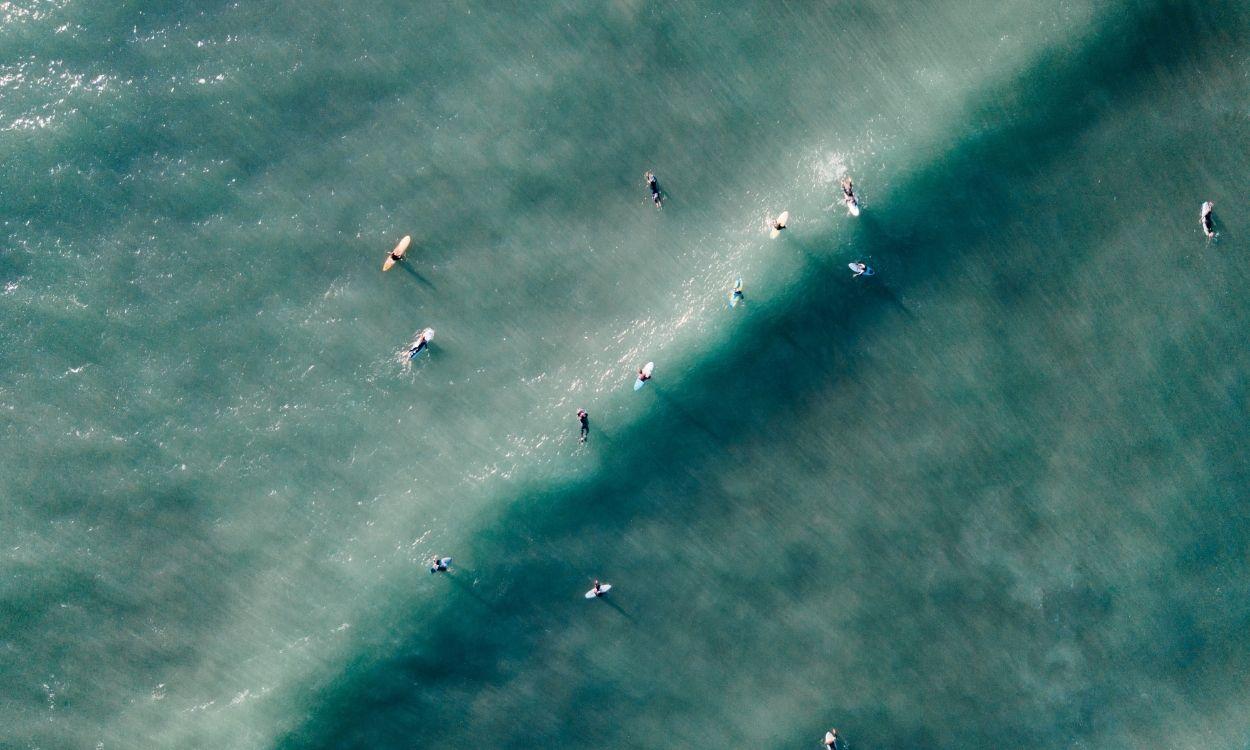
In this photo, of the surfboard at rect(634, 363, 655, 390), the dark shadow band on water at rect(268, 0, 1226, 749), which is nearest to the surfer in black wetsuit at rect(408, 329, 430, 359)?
the dark shadow band on water at rect(268, 0, 1226, 749)

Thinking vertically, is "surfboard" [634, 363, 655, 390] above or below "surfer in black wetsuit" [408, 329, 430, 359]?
below

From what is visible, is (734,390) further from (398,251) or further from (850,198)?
(398,251)

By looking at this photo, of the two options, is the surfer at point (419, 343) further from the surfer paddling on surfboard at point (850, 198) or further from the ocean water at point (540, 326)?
the surfer paddling on surfboard at point (850, 198)

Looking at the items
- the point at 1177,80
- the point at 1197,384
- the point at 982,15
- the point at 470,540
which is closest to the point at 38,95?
the point at 470,540

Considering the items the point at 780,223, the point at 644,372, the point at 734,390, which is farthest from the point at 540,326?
the point at 780,223

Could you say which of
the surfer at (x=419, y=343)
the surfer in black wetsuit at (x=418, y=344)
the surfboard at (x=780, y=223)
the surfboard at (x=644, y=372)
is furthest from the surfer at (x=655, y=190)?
the surfer in black wetsuit at (x=418, y=344)

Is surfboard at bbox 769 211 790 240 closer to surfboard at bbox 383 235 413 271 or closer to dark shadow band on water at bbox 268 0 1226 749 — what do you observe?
dark shadow band on water at bbox 268 0 1226 749

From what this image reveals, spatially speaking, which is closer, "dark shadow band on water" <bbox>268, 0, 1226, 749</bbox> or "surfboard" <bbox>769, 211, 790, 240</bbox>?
"surfboard" <bbox>769, 211, 790, 240</bbox>
